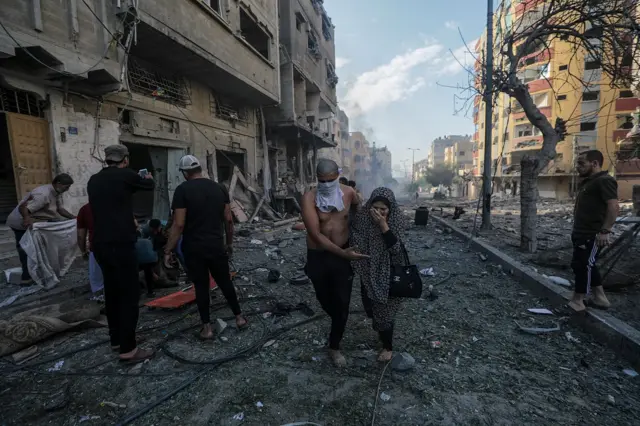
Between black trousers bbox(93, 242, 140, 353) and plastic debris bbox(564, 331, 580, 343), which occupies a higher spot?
black trousers bbox(93, 242, 140, 353)

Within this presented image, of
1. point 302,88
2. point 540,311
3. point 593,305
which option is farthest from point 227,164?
point 593,305

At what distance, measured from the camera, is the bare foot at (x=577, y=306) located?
339 centimetres

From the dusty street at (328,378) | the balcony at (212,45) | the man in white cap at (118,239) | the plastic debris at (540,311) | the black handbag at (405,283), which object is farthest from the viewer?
the balcony at (212,45)

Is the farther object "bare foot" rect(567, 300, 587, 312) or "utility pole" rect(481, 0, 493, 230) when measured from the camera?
"utility pole" rect(481, 0, 493, 230)

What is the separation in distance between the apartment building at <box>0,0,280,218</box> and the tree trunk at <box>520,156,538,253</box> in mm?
8780

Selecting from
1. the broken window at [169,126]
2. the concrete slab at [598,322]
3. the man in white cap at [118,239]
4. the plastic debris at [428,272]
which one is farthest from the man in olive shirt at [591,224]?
the broken window at [169,126]

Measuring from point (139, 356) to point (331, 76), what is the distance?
21.4 metres

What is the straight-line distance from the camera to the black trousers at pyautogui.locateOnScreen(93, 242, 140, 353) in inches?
105

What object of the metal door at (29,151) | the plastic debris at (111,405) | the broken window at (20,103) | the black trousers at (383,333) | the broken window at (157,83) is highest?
the broken window at (157,83)

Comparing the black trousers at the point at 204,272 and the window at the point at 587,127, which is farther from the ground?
the window at the point at 587,127

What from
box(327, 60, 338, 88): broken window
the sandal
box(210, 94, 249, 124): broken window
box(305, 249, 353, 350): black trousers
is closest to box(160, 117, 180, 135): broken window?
box(210, 94, 249, 124): broken window

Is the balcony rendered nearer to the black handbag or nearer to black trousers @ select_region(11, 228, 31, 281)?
black trousers @ select_region(11, 228, 31, 281)

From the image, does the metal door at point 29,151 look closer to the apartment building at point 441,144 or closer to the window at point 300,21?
the window at point 300,21

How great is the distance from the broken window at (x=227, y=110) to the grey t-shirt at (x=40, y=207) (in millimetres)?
7378
